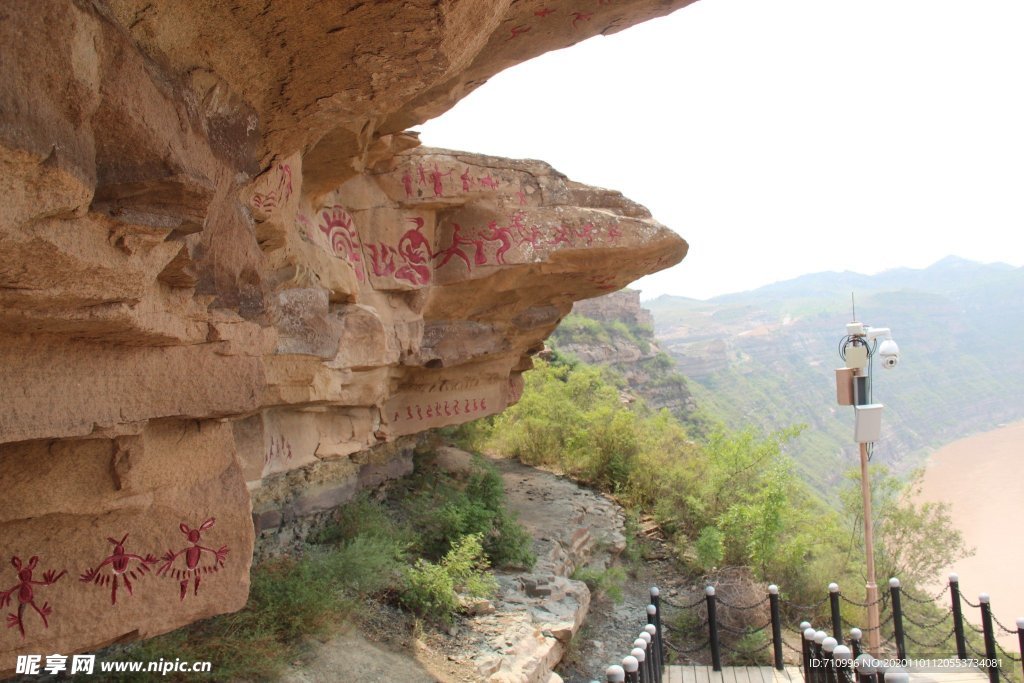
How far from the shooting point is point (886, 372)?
32281 millimetres

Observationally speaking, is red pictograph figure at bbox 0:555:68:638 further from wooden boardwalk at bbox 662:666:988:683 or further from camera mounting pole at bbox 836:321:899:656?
camera mounting pole at bbox 836:321:899:656

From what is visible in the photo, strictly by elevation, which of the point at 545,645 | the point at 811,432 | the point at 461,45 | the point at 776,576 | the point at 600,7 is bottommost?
the point at 811,432

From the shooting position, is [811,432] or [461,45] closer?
[461,45]

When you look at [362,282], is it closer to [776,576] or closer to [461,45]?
[461,45]

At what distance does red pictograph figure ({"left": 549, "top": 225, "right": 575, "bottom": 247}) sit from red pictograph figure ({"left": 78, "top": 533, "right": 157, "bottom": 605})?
467 cm

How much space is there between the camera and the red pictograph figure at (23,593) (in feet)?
8.65

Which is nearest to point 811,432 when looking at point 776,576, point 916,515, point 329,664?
point 916,515

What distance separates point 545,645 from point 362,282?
3392 mm

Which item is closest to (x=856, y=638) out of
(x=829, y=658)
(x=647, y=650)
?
(x=829, y=658)

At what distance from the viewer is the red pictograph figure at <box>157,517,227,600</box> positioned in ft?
10.1

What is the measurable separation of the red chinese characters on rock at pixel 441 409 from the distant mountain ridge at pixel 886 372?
27871 millimetres

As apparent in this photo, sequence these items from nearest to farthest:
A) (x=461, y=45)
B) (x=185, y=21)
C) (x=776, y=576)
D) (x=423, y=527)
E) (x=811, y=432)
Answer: (x=185, y=21) < (x=461, y=45) < (x=423, y=527) < (x=776, y=576) < (x=811, y=432)

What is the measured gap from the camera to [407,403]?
7398mm

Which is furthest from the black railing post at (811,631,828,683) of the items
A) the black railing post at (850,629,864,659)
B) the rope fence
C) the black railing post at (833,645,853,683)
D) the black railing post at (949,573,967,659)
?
the black railing post at (949,573,967,659)
